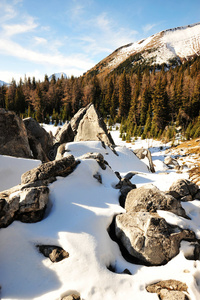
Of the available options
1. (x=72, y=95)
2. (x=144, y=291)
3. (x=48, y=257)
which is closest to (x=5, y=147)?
(x=48, y=257)

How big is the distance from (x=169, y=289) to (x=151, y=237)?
104cm

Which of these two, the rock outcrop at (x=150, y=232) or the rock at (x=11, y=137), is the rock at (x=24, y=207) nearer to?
the rock outcrop at (x=150, y=232)

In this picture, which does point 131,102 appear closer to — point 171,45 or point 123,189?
point 123,189

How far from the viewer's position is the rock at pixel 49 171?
5957mm

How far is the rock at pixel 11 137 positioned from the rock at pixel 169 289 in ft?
39.2

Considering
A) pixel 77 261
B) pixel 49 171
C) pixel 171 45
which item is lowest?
pixel 77 261

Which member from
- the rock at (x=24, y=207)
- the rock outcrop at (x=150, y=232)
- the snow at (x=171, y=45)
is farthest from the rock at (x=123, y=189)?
the snow at (x=171, y=45)

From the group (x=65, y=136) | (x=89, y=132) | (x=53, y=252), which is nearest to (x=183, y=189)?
(x=53, y=252)

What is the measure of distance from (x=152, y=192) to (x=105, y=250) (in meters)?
2.41

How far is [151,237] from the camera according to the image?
405cm

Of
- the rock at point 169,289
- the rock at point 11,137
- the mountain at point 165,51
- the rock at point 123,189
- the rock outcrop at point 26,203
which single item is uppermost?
the mountain at point 165,51

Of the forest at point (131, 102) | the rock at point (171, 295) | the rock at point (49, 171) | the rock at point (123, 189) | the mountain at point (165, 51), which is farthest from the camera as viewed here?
the mountain at point (165, 51)

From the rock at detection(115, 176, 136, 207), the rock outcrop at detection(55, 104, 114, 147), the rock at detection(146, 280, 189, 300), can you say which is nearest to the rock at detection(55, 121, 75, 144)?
the rock outcrop at detection(55, 104, 114, 147)

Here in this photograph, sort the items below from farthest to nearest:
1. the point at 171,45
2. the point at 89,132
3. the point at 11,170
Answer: the point at 171,45 < the point at 89,132 < the point at 11,170
